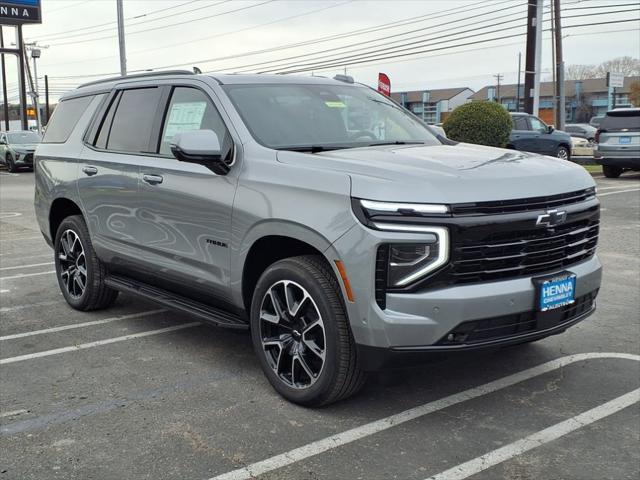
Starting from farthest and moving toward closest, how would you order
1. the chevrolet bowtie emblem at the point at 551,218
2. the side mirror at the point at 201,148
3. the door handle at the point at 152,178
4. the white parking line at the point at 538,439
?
the door handle at the point at 152,178 → the side mirror at the point at 201,148 → the chevrolet bowtie emblem at the point at 551,218 → the white parking line at the point at 538,439

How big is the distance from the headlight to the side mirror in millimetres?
1280

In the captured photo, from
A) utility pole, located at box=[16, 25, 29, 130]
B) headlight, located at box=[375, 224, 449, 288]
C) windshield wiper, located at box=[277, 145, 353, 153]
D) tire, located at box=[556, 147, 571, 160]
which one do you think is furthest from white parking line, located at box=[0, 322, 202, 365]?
utility pole, located at box=[16, 25, 29, 130]

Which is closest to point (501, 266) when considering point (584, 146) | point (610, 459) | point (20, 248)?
point (610, 459)

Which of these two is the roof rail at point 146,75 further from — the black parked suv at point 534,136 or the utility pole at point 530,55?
the utility pole at point 530,55

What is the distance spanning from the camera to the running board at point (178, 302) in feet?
14.4

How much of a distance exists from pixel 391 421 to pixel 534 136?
19443 millimetres

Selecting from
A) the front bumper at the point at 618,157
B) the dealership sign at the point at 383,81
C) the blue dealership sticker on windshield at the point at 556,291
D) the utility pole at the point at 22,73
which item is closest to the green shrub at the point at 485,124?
the front bumper at the point at 618,157

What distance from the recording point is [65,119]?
6398 mm

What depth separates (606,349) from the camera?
16.4ft

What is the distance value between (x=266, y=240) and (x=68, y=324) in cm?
249

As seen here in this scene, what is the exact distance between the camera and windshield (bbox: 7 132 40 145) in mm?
28156

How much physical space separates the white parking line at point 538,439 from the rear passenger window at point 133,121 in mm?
3162

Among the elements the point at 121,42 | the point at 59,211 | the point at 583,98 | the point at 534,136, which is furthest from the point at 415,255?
the point at 583,98

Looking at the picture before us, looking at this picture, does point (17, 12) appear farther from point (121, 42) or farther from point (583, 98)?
point (583, 98)
